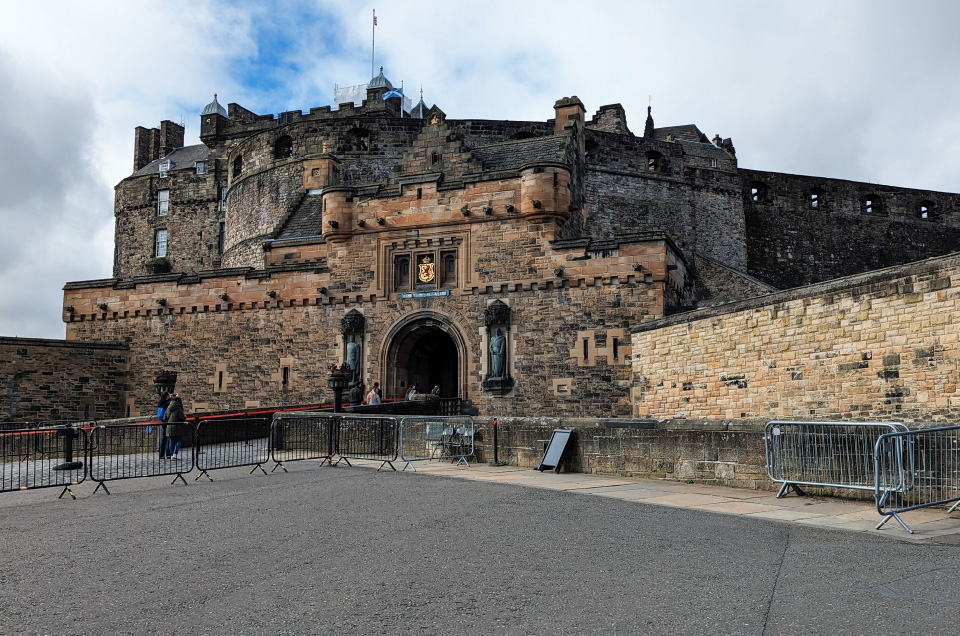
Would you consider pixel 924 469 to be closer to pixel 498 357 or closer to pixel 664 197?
pixel 498 357

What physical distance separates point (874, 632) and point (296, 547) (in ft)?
14.0

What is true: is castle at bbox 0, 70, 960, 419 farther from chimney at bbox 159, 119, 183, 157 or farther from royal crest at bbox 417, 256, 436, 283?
chimney at bbox 159, 119, 183, 157

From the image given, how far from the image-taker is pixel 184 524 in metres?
8.09

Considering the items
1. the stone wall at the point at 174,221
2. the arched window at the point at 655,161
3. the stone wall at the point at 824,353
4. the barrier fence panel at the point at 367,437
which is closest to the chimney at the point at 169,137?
the stone wall at the point at 174,221

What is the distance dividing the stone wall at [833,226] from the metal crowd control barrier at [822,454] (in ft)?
105

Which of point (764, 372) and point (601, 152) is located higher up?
point (601, 152)

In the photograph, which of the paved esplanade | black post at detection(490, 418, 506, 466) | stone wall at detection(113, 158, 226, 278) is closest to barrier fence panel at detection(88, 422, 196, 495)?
the paved esplanade

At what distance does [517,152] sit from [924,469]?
63.1 feet

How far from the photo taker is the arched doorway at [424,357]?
23.2 metres

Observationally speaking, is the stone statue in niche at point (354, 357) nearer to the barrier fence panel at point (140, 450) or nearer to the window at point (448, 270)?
the window at point (448, 270)

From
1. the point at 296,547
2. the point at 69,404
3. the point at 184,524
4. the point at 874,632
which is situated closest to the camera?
the point at 874,632

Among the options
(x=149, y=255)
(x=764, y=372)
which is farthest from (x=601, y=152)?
(x=149, y=255)

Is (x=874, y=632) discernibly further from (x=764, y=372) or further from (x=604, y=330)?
(x=604, y=330)

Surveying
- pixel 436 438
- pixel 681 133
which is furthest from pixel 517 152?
pixel 681 133
